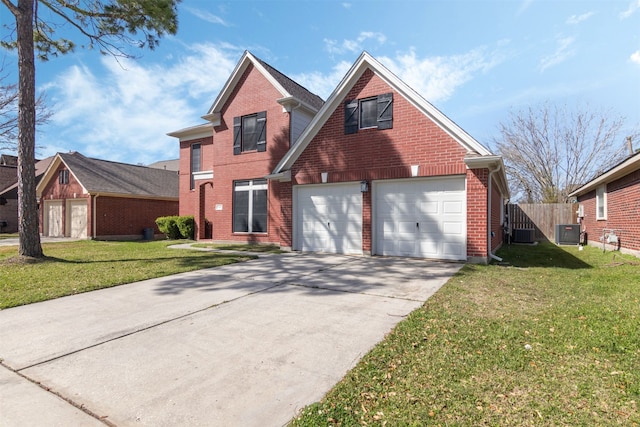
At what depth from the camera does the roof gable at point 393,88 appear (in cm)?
872

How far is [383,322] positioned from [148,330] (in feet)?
9.53

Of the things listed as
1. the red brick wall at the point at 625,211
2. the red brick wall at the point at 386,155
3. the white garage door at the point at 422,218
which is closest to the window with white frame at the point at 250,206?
the red brick wall at the point at 386,155

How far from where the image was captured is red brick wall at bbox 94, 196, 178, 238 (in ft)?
67.5

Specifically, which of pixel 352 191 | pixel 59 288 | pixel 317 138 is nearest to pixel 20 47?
pixel 59 288

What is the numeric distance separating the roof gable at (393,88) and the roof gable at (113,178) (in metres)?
14.9

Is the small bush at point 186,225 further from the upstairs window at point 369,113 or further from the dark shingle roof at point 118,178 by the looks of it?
the upstairs window at point 369,113

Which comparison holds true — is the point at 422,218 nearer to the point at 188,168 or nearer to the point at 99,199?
the point at 188,168

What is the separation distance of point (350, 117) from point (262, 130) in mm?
4839

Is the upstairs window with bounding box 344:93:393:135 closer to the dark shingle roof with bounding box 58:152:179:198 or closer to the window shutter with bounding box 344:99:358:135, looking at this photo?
the window shutter with bounding box 344:99:358:135

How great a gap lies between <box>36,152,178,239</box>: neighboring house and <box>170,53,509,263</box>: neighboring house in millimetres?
11187

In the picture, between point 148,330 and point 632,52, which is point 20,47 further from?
point 632,52

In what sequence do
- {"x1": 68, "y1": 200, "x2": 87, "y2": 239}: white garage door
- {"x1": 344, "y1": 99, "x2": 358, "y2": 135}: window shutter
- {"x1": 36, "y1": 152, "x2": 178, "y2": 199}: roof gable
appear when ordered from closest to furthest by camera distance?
{"x1": 344, "y1": 99, "x2": 358, "y2": 135}: window shutter < {"x1": 36, "y1": 152, "x2": 178, "y2": 199}: roof gable < {"x1": 68, "y1": 200, "x2": 87, "y2": 239}: white garage door

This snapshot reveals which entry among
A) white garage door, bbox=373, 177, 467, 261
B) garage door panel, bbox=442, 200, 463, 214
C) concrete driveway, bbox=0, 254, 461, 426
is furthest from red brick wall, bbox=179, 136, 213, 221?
garage door panel, bbox=442, 200, 463, 214

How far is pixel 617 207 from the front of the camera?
11.3 meters
